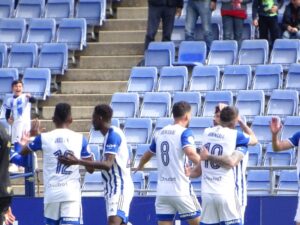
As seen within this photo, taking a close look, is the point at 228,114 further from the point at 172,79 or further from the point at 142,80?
the point at 142,80

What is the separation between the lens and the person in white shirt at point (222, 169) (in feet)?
55.4

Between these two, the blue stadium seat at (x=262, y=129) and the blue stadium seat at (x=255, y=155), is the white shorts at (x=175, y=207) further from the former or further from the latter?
the blue stadium seat at (x=262, y=129)

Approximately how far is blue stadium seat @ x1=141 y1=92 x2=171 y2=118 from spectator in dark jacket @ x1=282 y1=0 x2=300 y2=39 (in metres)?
2.42

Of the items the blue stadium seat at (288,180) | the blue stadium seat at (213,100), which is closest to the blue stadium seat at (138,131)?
the blue stadium seat at (213,100)

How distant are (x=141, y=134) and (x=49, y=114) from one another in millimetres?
2340

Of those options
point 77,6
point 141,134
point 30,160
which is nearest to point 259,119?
point 141,134

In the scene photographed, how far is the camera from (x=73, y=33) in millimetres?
26031

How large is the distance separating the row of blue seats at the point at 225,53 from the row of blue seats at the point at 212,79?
0.39 metres

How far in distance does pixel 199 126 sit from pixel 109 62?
11.8ft

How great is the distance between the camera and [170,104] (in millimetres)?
23578

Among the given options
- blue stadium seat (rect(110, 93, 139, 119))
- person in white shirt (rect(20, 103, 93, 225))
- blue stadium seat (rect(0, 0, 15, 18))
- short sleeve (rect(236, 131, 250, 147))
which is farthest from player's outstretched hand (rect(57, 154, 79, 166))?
blue stadium seat (rect(0, 0, 15, 18))

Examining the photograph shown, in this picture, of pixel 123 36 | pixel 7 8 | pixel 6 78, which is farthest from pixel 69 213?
pixel 7 8

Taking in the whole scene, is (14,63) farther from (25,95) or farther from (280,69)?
(280,69)

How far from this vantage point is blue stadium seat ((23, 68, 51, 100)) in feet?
82.1
